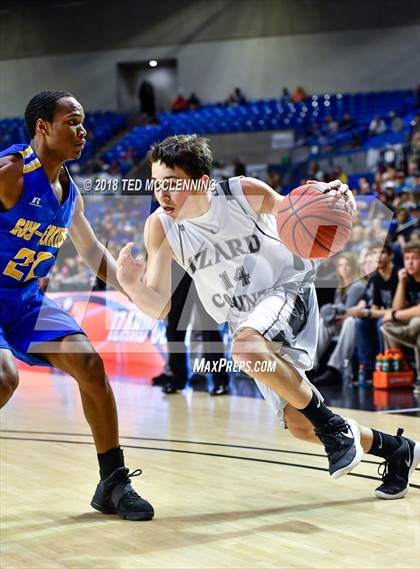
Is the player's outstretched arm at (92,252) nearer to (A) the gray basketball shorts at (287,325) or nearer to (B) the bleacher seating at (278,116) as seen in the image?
(A) the gray basketball shorts at (287,325)

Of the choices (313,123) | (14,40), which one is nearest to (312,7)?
(313,123)

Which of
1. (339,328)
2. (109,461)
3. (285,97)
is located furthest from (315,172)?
(109,461)

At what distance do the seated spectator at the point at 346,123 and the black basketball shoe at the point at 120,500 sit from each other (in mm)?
16111

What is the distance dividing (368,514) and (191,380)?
5.46 m

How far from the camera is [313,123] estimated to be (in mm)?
19922

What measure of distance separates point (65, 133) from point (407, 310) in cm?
503

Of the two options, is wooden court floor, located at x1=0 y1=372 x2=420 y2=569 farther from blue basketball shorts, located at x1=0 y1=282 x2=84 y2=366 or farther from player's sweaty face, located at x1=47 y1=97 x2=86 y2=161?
player's sweaty face, located at x1=47 y1=97 x2=86 y2=161

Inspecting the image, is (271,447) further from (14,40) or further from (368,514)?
(14,40)

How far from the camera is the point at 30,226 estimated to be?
3.64 m

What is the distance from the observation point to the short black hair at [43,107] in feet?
12.1

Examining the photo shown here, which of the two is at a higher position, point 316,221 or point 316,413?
point 316,221

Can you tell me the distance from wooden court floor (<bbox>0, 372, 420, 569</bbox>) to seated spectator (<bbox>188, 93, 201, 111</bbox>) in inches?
661

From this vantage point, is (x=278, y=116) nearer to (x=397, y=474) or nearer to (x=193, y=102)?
(x=193, y=102)

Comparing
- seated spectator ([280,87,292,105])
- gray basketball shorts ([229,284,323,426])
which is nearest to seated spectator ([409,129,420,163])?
seated spectator ([280,87,292,105])
